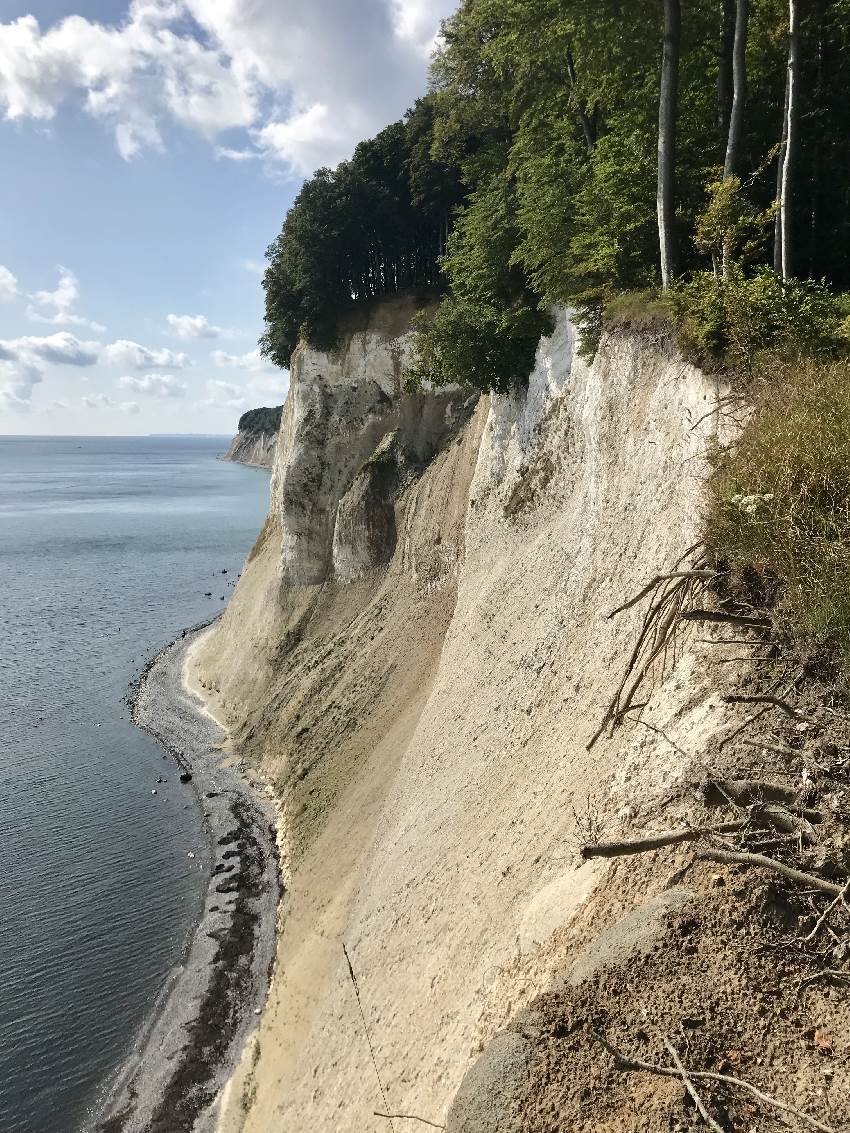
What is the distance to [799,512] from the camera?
6848 millimetres

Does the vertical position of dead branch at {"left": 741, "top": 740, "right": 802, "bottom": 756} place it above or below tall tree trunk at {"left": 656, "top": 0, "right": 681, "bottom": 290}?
below

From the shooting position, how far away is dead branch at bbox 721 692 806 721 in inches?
268

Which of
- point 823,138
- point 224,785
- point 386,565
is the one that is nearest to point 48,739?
point 224,785

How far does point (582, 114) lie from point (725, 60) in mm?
5648

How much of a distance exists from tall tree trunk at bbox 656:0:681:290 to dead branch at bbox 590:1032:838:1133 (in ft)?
45.2

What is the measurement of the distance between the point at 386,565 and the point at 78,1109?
2024 centimetres

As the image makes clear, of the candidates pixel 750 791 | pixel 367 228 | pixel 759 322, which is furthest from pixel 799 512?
pixel 367 228

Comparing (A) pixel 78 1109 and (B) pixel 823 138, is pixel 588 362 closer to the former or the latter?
(B) pixel 823 138

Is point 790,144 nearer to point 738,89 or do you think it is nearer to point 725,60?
point 738,89

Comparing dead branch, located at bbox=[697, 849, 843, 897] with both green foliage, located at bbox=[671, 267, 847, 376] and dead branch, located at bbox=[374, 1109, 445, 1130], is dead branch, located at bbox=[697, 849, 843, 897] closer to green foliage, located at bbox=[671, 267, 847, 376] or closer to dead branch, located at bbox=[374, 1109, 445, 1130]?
dead branch, located at bbox=[374, 1109, 445, 1130]

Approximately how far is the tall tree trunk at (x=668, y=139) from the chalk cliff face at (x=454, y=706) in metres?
1.78

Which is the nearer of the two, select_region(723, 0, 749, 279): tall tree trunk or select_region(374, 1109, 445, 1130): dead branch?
select_region(374, 1109, 445, 1130): dead branch

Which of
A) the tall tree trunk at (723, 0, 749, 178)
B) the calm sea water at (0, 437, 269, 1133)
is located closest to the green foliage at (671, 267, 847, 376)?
the tall tree trunk at (723, 0, 749, 178)

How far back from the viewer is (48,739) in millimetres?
33125
